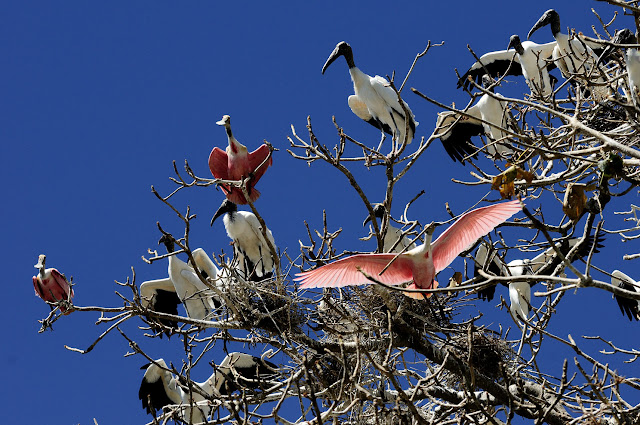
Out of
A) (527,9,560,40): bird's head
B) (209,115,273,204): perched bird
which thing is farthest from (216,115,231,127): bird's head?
(527,9,560,40): bird's head

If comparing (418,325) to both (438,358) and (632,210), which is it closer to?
(438,358)

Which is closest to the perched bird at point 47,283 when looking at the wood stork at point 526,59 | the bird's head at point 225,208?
the bird's head at point 225,208

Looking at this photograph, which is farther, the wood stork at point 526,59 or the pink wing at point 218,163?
the wood stork at point 526,59

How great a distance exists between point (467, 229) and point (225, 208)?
400 cm

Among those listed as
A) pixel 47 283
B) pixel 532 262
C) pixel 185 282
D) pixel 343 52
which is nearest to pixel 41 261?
pixel 47 283

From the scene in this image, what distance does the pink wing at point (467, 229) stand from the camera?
198 inches

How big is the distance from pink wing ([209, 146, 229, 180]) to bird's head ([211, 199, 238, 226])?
42 centimetres

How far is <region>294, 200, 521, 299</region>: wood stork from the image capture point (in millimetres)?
5109

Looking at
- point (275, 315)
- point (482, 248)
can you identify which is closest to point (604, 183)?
point (275, 315)

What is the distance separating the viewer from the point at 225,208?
8852 mm

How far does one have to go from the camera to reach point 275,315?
19.3 ft

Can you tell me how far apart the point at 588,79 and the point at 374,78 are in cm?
418

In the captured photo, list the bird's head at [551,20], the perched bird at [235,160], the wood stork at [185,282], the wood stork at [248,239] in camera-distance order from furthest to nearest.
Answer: the bird's head at [551,20] → the wood stork at [185,282] → the wood stork at [248,239] → the perched bird at [235,160]

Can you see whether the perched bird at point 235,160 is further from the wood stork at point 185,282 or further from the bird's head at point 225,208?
the wood stork at point 185,282
